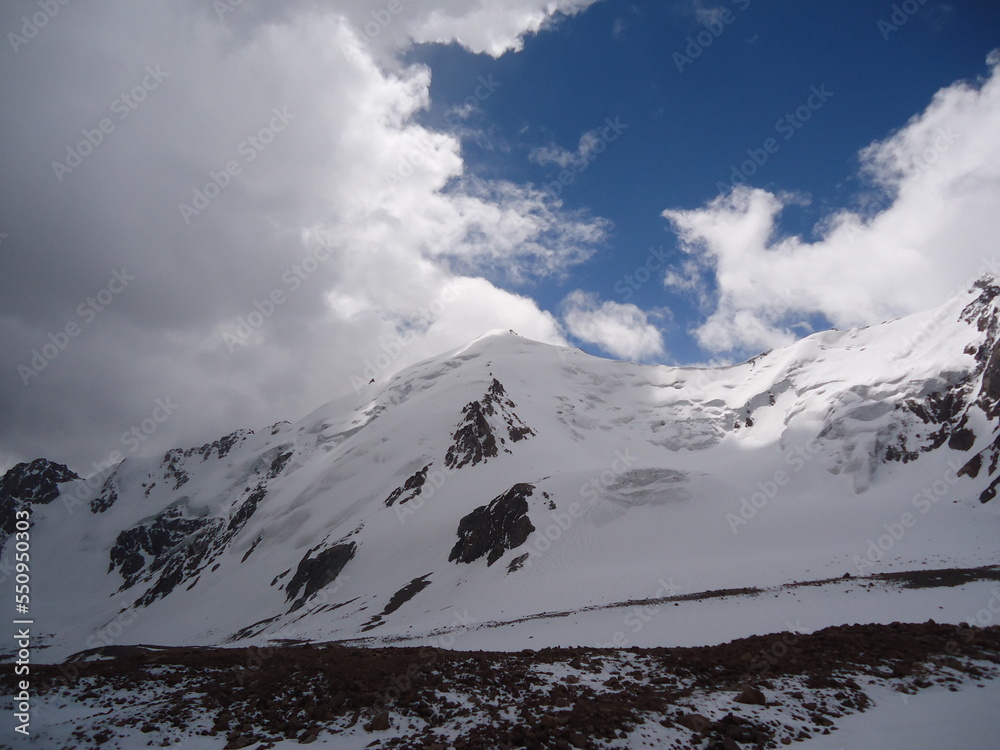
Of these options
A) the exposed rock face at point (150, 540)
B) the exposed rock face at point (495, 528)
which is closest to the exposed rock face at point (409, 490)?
the exposed rock face at point (495, 528)

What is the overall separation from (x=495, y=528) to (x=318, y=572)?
30.5 meters

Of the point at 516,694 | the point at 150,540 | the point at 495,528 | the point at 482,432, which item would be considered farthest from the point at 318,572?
the point at 150,540

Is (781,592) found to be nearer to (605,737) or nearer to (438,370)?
(605,737)

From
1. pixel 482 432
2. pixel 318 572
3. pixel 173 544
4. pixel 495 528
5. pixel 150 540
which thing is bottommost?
pixel 318 572

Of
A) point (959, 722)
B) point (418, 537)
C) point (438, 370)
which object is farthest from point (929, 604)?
point (438, 370)

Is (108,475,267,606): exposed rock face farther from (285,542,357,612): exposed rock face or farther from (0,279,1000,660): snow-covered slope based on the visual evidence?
(285,542,357,612): exposed rock face

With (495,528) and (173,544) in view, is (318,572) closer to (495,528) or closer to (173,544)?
(495,528)

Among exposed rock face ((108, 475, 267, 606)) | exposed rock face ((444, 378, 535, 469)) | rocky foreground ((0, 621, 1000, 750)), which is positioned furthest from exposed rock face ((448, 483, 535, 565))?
exposed rock face ((108, 475, 267, 606))

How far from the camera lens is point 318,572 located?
71.1 m

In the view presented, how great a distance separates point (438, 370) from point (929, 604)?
15262 centimetres

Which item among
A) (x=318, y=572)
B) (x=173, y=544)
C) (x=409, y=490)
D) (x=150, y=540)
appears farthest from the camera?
(x=150, y=540)

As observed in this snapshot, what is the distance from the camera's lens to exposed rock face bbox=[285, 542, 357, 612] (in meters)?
68.9

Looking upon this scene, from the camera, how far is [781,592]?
99.9 feet

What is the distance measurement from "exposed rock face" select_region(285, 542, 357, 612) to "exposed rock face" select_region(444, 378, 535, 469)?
2343 centimetres
